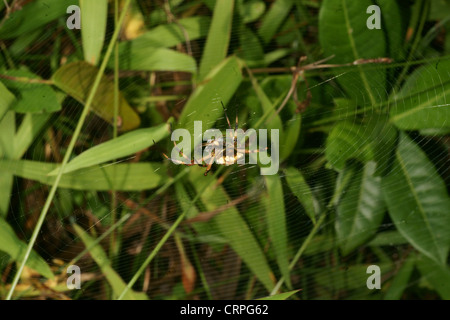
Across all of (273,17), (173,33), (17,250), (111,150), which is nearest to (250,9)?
(273,17)

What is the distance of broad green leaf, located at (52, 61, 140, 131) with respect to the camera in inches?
28.8

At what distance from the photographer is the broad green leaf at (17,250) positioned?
2.45ft

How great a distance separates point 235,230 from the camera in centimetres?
80

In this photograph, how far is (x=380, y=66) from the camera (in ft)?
2.50

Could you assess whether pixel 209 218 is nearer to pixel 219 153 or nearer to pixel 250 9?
pixel 219 153

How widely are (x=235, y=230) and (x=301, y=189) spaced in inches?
5.7

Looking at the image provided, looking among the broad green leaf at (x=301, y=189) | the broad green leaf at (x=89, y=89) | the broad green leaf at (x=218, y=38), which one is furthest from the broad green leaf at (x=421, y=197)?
the broad green leaf at (x=89, y=89)

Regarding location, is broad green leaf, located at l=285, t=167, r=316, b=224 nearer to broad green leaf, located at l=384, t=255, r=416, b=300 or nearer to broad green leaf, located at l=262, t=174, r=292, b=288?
broad green leaf, located at l=262, t=174, r=292, b=288

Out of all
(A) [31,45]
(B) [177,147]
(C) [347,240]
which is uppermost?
(A) [31,45]

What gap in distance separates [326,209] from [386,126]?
0.18 metres

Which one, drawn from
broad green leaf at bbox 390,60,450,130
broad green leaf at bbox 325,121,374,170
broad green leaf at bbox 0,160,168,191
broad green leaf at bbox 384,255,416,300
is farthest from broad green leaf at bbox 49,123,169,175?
broad green leaf at bbox 384,255,416,300

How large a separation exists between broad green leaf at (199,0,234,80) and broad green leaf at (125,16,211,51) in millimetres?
37

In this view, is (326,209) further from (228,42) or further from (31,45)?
(31,45)
